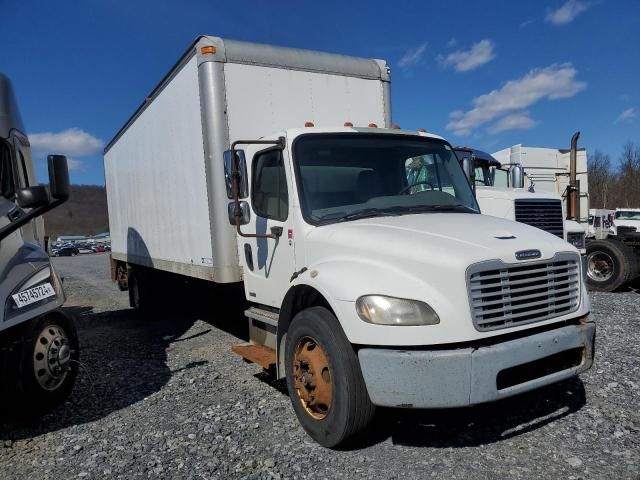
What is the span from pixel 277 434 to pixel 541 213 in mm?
6841

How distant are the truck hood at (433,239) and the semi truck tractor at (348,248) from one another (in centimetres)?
1

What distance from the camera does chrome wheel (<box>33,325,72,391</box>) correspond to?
4273 mm

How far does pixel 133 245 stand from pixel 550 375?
25.5 feet

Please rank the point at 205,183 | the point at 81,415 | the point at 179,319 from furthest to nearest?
the point at 179,319, the point at 205,183, the point at 81,415

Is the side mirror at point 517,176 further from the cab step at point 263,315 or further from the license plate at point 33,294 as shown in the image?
the license plate at point 33,294

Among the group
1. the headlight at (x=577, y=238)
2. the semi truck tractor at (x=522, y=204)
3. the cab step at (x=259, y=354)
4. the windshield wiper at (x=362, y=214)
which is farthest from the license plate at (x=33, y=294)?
the headlight at (x=577, y=238)

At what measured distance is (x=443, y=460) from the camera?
332 cm

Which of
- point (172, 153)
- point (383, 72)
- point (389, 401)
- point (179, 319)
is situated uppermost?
point (383, 72)

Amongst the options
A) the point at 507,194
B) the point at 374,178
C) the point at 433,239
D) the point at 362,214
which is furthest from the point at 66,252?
the point at 433,239

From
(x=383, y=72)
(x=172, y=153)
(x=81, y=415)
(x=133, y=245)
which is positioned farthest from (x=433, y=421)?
(x=133, y=245)

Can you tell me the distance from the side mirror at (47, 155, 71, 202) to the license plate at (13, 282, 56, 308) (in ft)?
2.81

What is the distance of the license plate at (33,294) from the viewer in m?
4.03

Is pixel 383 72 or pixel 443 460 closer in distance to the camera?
pixel 443 460

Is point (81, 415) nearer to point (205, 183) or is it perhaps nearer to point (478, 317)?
point (205, 183)
